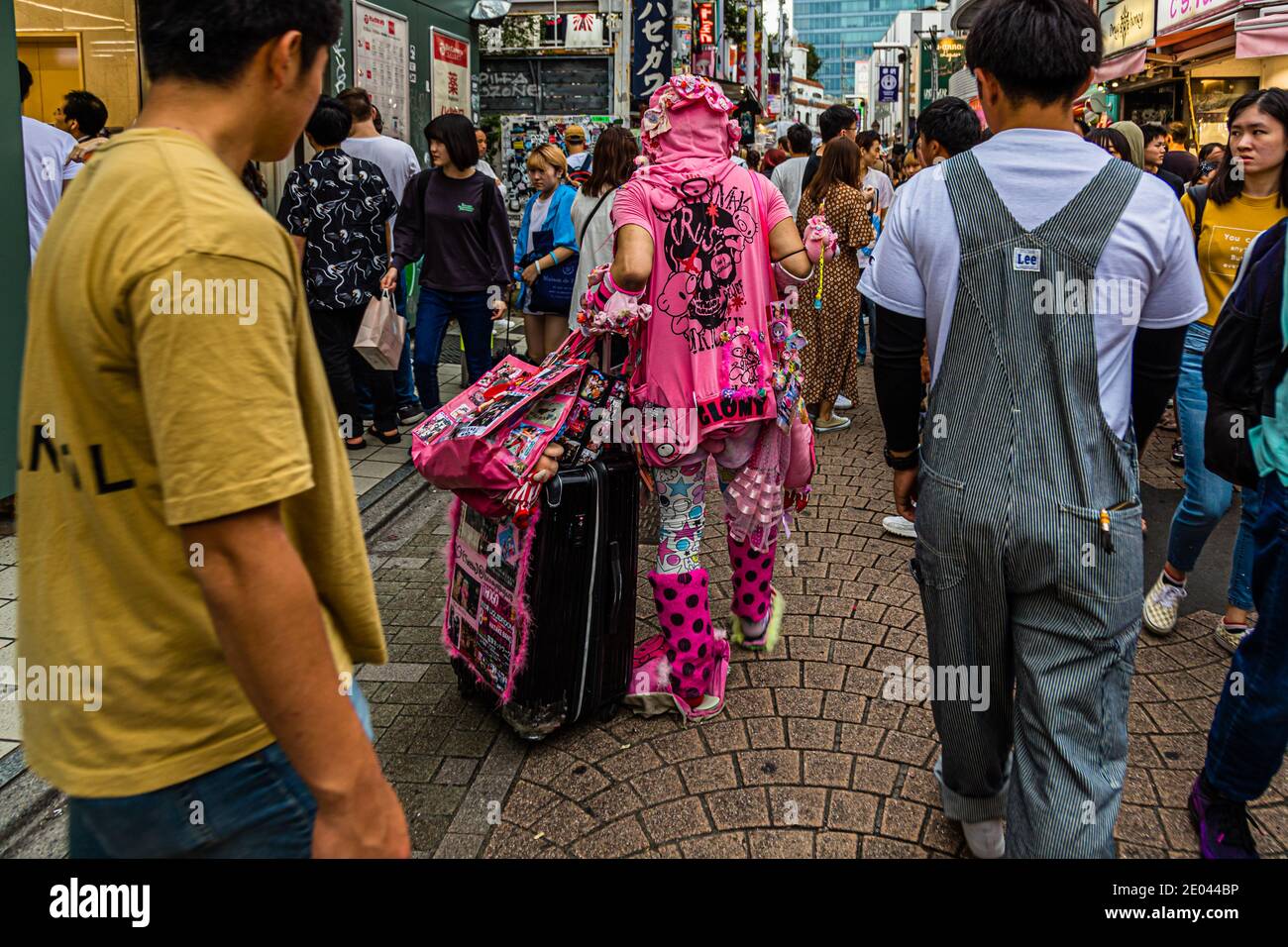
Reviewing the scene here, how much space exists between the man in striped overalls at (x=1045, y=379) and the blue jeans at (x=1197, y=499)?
221 centimetres

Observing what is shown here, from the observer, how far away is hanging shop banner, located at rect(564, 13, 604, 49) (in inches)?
639

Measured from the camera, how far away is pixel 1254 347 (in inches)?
116

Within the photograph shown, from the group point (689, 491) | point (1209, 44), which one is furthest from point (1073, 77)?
point (1209, 44)

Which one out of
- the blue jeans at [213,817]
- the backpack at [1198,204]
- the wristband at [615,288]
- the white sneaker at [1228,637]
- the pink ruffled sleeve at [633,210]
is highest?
the backpack at [1198,204]

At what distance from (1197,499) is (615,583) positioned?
2.57 meters

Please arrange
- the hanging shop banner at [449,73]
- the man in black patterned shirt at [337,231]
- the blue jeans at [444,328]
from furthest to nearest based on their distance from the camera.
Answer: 1. the hanging shop banner at [449,73]
2. the blue jeans at [444,328]
3. the man in black patterned shirt at [337,231]

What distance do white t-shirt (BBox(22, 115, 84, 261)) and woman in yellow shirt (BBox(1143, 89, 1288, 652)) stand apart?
5816mm

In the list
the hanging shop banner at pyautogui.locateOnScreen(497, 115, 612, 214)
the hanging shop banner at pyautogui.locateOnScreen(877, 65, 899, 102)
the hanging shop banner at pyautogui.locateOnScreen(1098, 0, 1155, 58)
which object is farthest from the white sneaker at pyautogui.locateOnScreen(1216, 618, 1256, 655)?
the hanging shop banner at pyautogui.locateOnScreen(877, 65, 899, 102)

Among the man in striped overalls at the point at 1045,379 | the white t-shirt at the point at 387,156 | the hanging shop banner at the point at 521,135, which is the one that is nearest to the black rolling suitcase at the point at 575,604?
the man in striped overalls at the point at 1045,379

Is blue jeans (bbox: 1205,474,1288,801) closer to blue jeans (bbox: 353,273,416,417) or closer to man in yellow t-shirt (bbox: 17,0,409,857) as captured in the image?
man in yellow t-shirt (bbox: 17,0,409,857)

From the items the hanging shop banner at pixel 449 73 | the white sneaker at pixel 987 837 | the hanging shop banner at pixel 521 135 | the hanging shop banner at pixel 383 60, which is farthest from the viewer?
the hanging shop banner at pixel 521 135

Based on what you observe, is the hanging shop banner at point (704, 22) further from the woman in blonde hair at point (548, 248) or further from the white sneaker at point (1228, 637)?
the white sneaker at point (1228, 637)

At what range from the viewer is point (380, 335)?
713 cm

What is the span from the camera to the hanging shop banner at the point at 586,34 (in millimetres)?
16234
